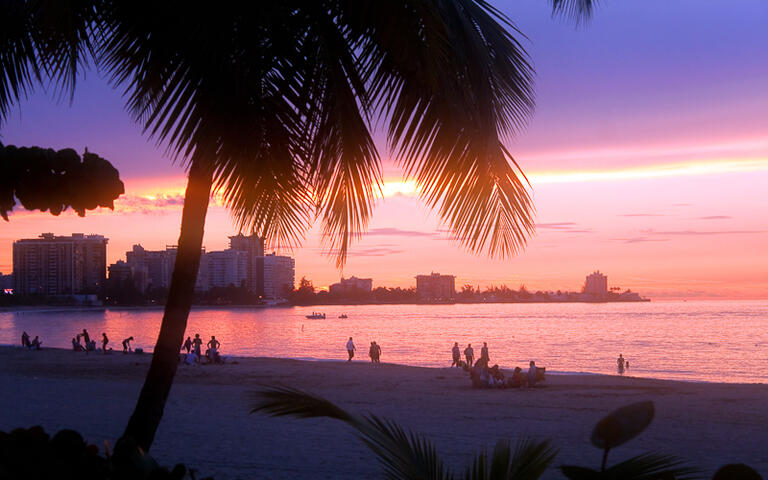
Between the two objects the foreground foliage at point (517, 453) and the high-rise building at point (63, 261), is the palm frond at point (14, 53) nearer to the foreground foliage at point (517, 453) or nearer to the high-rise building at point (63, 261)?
the foreground foliage at point (517, 453)

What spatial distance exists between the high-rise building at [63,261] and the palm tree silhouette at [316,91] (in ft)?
281

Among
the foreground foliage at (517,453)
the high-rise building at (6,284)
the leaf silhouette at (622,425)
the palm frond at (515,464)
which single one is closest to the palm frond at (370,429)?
the foreground foliage at (517,453)

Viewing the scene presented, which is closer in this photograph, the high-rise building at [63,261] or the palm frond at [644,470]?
the palm frond at [644,470]

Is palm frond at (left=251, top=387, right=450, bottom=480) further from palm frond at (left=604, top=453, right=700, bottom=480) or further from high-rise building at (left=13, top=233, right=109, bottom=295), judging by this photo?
high-rise building at (left=13, top=233, right=109, bottom=295)

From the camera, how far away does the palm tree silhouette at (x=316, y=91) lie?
3574 millimetres

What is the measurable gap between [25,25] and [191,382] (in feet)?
59.7

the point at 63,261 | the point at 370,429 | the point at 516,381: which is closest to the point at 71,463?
the point at 370,429

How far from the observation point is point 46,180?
20.7 feet

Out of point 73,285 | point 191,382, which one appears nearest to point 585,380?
point 191,382

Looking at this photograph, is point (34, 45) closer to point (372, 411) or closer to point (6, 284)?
point (372, 411)

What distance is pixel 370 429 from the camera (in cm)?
191

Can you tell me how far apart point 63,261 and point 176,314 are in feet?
372

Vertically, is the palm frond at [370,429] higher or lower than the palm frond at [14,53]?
lower

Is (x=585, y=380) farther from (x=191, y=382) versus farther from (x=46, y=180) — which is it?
(x=46, y=180)
